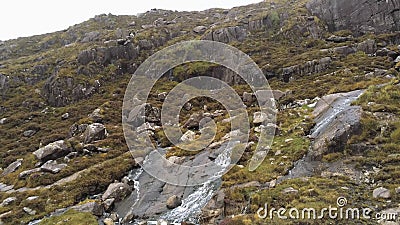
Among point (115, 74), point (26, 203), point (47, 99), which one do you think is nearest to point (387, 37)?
point (115, 74)

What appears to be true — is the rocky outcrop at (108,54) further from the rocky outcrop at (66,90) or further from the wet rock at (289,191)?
the wet rock at (289,191)

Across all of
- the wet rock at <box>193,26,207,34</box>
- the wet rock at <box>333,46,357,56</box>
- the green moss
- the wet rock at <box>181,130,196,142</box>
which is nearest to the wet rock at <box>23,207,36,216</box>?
the green moss

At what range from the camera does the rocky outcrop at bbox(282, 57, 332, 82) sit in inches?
2250

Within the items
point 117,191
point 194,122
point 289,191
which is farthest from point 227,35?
point 289,191

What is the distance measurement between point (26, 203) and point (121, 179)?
296 inches

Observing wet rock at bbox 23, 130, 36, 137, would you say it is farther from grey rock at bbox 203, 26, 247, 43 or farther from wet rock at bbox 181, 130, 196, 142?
grey rock at bbox 203, 26, 247, 43

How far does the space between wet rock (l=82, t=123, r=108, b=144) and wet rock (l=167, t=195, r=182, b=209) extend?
66.0ft

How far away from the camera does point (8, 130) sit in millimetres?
55906

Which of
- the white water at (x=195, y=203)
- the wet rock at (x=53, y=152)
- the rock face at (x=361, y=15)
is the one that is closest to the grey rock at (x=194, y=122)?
the wet rock at (x=53, y=152)

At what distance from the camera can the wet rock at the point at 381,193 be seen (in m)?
15.3

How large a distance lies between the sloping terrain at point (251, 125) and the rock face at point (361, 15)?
0.76 feet

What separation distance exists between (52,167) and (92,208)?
466 inches

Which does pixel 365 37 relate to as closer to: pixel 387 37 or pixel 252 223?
pixel 387 37

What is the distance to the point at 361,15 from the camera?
7275 centimetres
